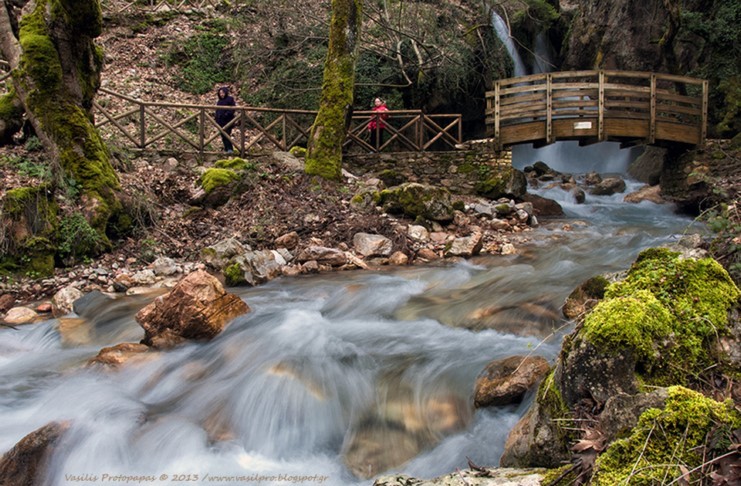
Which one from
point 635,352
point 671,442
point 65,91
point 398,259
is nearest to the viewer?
point 671,442

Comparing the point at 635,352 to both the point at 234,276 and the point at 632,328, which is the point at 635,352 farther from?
the point at 234,276

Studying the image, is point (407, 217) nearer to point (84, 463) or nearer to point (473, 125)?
point (84, 463)

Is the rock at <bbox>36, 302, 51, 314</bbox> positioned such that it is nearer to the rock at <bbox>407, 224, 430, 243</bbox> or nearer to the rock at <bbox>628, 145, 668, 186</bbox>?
the rock at <bbox>407, 224, 430, 243</bbox>

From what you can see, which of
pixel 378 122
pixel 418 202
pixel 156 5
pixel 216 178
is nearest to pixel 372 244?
pixel 418 202

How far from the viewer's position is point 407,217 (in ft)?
34.6

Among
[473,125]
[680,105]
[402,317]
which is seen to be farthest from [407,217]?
[473,125]

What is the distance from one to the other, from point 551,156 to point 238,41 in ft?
44.9

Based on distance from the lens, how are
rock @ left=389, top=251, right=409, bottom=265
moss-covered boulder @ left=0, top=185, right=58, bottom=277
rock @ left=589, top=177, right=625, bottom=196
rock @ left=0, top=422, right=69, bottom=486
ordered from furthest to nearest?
rock @ left=589, top=177, right=625, bottom=196 < rock @ left=389, top=251, right=409, bottom=265 < moss-covered boulder @ left=0, top=185, right=58, bottom=277 < rock @ left=0, top=422, right=69, bottom=486

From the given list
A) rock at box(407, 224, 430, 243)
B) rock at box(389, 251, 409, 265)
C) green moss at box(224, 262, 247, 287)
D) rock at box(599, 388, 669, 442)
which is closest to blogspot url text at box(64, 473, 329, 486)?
rock at box(599, 388, 669, 442)

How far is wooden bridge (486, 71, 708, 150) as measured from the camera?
13398mm

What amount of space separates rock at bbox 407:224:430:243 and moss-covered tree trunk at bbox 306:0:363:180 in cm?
253

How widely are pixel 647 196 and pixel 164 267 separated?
Result: 13980 mm

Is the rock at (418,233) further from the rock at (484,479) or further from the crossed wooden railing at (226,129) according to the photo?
the rock at (484,479)

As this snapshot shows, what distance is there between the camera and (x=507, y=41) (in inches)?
795
